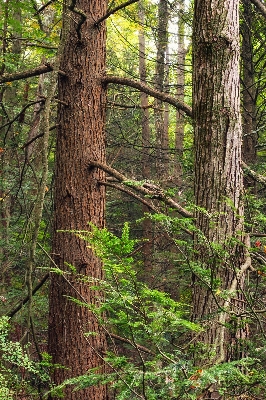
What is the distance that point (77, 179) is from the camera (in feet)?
14.7

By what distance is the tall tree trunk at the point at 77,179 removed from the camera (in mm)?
4309

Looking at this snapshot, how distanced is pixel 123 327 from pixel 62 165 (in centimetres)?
288

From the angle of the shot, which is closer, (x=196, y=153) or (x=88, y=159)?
(x=196, y=153)

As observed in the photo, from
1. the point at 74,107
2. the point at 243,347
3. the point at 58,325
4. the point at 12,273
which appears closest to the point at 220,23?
the point at 74,107

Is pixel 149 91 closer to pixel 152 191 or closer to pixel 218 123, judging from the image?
pixel 152 191

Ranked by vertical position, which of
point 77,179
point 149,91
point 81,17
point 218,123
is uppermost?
point 81,17

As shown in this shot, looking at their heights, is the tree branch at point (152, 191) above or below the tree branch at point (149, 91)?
below

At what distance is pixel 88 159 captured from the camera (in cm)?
448

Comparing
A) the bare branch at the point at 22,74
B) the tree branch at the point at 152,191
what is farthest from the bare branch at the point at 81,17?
the tree branch at the point at 152,191

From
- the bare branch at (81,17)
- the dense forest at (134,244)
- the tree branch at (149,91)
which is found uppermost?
the bare branch at (81,17)

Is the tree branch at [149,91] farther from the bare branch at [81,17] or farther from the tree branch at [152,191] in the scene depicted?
the tree branch at [152,191]

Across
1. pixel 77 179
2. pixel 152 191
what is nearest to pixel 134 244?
pixel 152 191

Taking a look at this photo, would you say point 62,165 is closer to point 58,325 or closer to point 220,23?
point 58,325

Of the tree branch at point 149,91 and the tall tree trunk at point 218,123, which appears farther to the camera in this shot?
the tree branch at point 149,91
